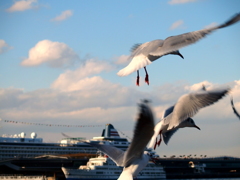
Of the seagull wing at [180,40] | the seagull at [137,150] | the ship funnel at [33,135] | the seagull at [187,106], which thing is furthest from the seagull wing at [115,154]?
the ship funnel at [33,135]

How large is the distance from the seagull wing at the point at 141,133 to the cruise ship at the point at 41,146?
56.2 meters

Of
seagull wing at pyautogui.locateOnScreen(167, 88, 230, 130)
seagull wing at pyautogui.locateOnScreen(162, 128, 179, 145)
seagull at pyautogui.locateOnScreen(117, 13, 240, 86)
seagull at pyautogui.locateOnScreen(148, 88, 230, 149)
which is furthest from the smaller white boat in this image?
seagull at pyautogui.locateOnScreen(117, 13, 240, 86)

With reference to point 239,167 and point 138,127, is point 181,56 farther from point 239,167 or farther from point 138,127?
point 239,167

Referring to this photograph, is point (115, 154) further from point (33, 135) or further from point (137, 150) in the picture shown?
point (33, 135)

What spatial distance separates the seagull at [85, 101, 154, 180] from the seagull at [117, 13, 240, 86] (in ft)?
4.47

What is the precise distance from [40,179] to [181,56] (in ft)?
119

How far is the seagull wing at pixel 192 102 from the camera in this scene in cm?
754

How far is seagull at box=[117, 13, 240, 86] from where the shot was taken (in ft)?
27.5

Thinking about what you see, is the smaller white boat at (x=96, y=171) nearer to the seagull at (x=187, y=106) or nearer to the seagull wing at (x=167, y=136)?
the seagull wing at (x=167, y=136)

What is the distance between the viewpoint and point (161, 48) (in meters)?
8.62

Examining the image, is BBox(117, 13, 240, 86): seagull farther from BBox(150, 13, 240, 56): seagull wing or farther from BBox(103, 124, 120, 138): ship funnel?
Answer: BBox(103, 124, 120, 138): ship funnel

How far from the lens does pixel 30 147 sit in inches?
2616

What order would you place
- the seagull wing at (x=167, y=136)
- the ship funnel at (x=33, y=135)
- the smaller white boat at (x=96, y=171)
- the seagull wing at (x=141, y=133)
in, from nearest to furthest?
the seagull wing at (x=141, y=133), the seagull wing at (x=167, y=136), the smaller white boat at (x=96, y=171), the ship funnel at (x=33, y=135)

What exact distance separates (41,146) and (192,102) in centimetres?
6075
